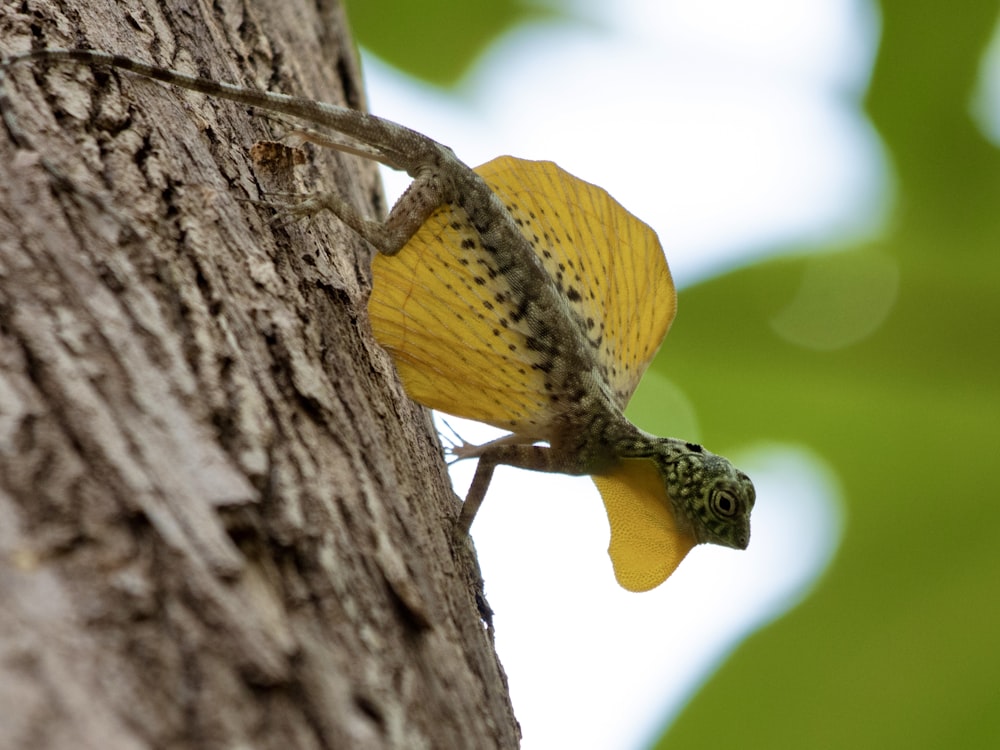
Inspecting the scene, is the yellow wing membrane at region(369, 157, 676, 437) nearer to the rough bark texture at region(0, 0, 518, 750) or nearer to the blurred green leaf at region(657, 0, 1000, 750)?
the rough bark texture at region(0, 0, 518, 750)

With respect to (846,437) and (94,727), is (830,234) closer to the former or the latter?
(846,437)

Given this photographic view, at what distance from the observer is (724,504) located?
284cm

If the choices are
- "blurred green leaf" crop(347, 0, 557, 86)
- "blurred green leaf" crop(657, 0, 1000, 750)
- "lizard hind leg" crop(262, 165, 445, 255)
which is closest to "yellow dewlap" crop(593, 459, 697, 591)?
"lizard hind leg" crop(262, 165, 445, 255)

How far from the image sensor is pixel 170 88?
2018 millimetres

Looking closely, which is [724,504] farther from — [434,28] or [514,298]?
[434,28]

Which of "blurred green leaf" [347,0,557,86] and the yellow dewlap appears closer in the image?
the yellow dewlap

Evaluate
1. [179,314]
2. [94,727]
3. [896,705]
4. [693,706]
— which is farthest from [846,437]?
[94,727]

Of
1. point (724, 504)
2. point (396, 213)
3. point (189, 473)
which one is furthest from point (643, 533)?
point (189, 473)

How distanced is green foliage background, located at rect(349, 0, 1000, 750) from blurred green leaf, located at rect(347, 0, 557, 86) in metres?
0.01

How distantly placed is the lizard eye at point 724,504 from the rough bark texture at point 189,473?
1115 mm

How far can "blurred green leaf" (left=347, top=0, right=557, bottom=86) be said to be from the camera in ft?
16.3

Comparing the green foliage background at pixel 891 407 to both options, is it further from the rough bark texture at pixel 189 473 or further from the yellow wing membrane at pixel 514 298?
the rough bark texture at pixel 189 473

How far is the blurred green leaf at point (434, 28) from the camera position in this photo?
4.98 m

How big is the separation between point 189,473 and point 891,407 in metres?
4.58
